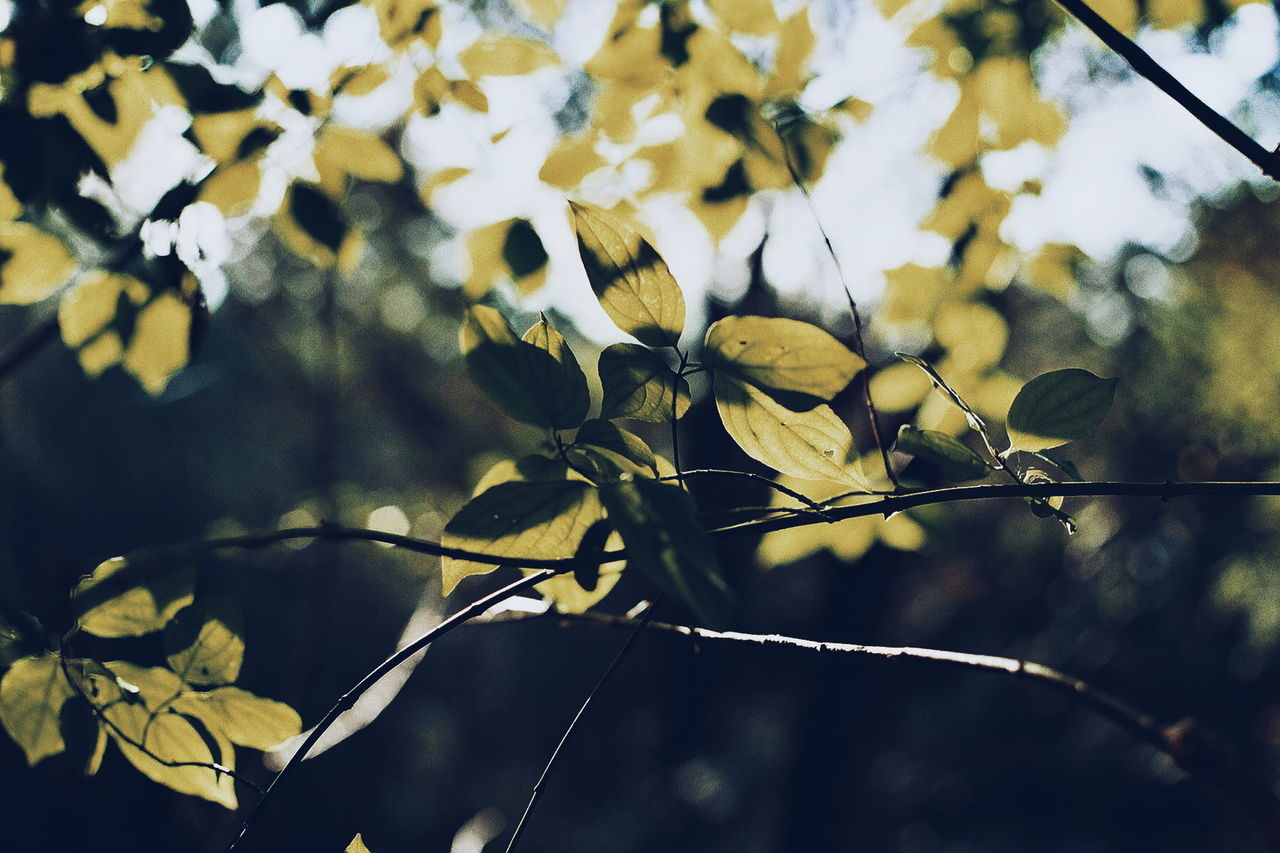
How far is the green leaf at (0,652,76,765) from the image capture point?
412mm

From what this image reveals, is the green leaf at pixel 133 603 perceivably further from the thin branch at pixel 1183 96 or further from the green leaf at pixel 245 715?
the thin branch at pixel 1183 96

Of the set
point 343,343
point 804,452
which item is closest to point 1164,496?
point 804,452

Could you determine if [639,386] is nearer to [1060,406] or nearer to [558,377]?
[558,377]

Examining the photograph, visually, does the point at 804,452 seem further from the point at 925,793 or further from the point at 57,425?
the point at 57,425

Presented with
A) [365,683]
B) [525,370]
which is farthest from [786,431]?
[365,683]

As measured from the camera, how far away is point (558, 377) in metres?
0.37

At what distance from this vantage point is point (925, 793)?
4809 millimetres

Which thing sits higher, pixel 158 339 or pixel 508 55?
pixel 508 55

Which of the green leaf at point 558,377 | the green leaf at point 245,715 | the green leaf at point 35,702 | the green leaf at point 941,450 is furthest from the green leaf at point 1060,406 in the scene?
the green leaf at point 35,702

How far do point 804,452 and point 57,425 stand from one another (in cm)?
802

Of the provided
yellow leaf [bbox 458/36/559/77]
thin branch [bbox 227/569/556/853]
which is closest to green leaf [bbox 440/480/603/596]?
thin branch [bbox 227/569/556/853]

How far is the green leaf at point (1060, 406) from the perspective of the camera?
15.8 inches

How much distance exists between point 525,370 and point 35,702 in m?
0.35

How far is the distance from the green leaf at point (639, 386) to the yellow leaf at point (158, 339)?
1.79 feet
